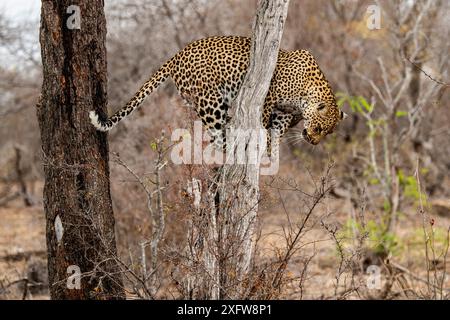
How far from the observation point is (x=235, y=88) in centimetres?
672

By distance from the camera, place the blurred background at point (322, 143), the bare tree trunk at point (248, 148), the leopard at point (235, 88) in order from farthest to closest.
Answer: the blurred background at point (322, 143)
the leopard at point (235, 88)
the bare tree trunk at point (248, 148)

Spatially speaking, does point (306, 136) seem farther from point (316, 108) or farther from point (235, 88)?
point (235, 88)

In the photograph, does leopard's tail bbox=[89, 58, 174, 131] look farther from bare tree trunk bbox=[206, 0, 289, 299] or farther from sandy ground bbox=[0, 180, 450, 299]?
sandy ground bbox=[0, 180, 450, 299]

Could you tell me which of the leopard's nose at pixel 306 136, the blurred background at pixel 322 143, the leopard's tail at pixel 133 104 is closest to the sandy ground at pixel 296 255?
the blurred background at pixel 322 143

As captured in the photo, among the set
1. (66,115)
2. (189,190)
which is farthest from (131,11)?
(189,190)

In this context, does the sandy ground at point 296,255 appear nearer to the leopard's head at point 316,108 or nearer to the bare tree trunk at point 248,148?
the bare tree trunk at point 248,148

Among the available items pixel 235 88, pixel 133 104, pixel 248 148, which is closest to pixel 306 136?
pixel 235 88

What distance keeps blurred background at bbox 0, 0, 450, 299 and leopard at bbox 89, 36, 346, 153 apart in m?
0.96

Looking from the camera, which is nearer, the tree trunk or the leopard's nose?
the tree trunk

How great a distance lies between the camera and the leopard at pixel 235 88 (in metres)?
6.67

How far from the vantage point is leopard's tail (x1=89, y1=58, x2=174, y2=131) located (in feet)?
20.9

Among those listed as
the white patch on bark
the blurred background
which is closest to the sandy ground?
the blurred background

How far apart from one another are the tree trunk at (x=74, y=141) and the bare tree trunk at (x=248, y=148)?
107 centimetres
